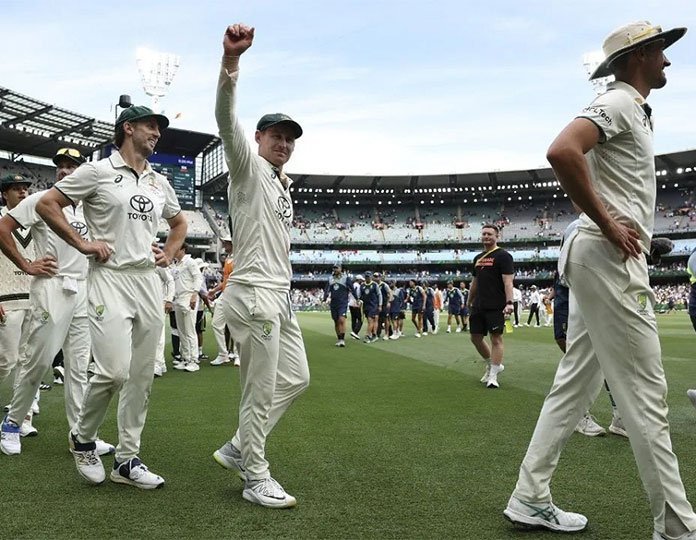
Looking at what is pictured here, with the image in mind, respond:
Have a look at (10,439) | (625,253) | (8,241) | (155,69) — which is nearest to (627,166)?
(625,253)

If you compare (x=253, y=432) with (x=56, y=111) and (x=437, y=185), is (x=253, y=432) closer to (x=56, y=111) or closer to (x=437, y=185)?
(x=56, y=111)

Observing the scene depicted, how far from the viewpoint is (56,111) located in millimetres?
45438

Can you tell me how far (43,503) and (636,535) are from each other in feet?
10.7

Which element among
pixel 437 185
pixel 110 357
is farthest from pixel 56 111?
pixel 110 357

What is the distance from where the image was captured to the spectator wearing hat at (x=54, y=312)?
486 centimetres

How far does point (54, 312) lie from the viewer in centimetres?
496

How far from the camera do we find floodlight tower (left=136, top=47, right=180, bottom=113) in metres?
37.1

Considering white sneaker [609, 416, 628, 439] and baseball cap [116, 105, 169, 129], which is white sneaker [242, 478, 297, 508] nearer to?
baseball cap [116, 105, 169, 129]

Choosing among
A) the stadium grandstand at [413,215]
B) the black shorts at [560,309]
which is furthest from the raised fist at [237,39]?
the stadium grandstand at [413,215]

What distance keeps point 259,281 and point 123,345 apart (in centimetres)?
102

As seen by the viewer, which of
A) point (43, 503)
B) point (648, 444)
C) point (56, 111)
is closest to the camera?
point (648, 444)

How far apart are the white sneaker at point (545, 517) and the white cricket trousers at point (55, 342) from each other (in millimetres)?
3644

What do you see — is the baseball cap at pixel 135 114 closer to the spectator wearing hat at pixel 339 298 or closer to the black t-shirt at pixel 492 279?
the black t-shirt at pixel 492 279

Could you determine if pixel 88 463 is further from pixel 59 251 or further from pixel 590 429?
pixel 590 429
